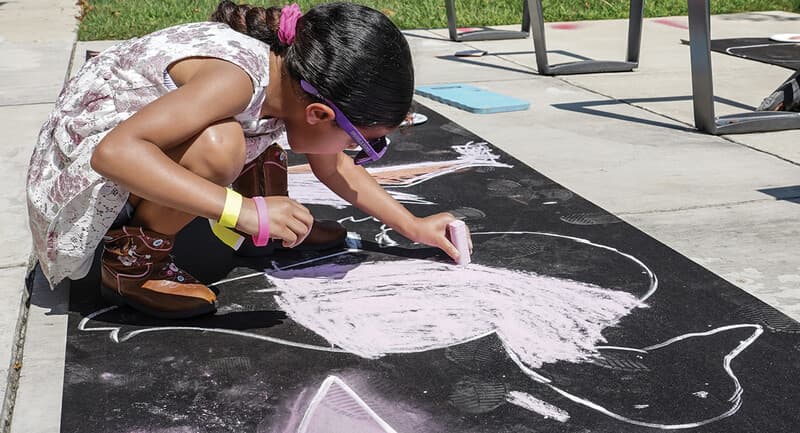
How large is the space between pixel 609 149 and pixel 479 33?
303 centimetres

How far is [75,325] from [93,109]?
54cm

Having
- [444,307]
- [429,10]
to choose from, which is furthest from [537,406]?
[429,10]

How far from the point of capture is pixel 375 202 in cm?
279

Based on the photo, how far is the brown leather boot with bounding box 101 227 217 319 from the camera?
240 centimetres

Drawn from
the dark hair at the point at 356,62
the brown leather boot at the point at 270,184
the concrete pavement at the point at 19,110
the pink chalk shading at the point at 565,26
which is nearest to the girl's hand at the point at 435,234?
the brown leather boot at the point at 270,184

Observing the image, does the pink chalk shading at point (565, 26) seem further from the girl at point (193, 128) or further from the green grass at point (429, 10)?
the girl at point (193, 128)

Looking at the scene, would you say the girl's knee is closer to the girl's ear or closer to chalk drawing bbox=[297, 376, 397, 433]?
the girl's ear

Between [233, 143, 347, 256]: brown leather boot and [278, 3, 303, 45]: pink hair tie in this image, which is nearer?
[278, 3, 303, 45]: pink hair tie

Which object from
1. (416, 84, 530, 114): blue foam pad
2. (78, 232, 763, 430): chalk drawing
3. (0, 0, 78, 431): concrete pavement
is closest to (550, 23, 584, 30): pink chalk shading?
(416, 84, 530, 114): blue foam pad

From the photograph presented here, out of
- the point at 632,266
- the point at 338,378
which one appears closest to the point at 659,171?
the point at 632,266

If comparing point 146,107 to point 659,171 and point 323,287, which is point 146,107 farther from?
A: point 659,171

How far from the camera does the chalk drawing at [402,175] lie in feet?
11.1

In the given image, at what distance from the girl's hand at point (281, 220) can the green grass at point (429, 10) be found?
5119 mm

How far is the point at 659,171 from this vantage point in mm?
3711
